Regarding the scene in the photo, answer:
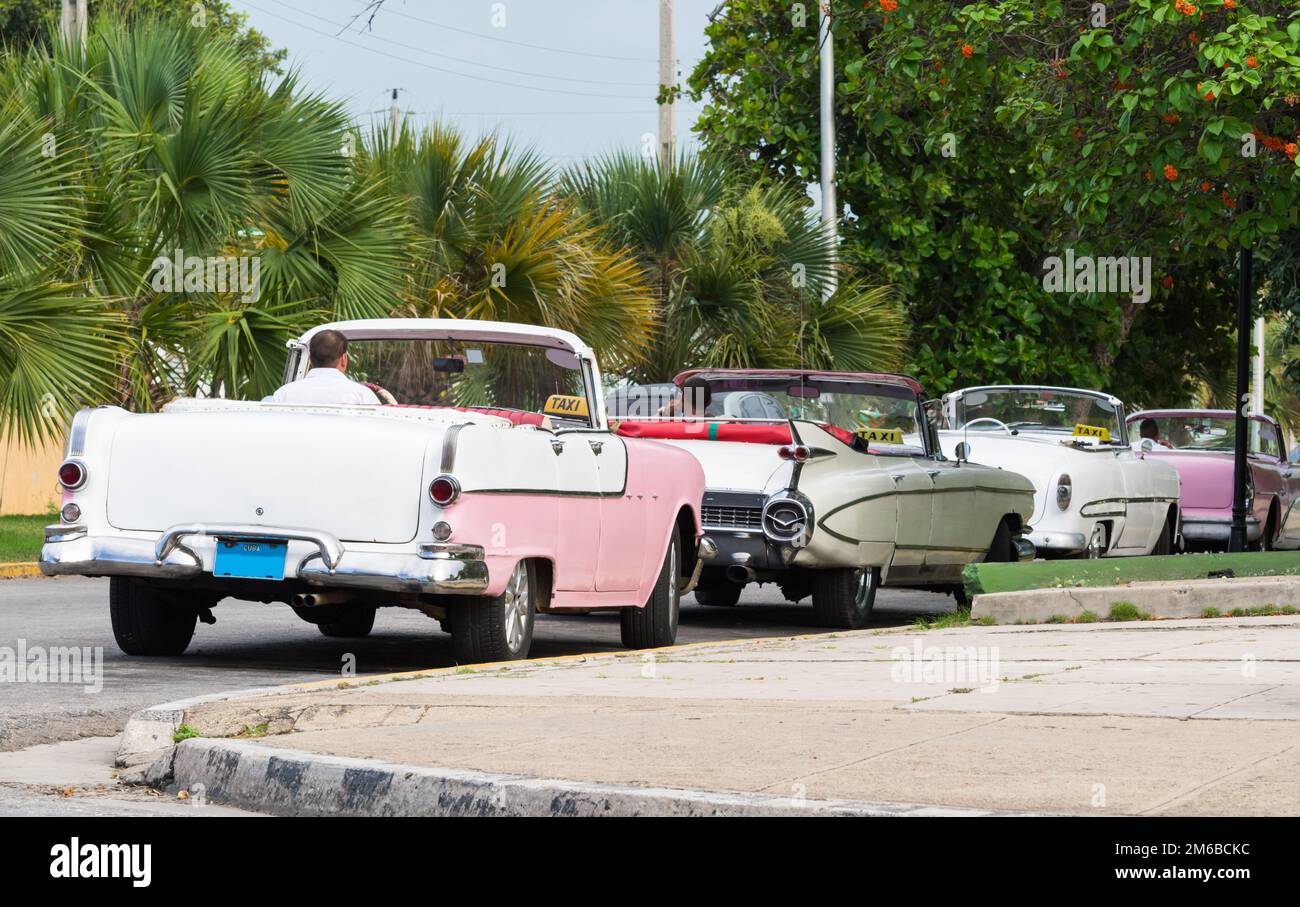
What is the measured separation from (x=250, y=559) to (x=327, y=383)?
4.60 feet

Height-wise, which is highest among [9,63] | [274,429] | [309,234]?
[9,63]

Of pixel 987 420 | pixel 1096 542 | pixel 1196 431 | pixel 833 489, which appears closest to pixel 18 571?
pixel 833 489

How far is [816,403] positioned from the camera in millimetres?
13719

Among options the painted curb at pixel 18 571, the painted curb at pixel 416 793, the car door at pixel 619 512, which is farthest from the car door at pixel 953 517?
the painted curb at pixel 18 571

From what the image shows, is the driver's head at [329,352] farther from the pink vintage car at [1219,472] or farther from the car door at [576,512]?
the pink vintage car at [1219,472]

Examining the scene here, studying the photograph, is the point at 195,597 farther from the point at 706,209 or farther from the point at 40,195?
the point at 706,209

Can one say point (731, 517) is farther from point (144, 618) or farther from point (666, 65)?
point (666, 65)

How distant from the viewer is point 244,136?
17.5 m

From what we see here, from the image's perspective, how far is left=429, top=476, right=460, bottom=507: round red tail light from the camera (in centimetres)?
854

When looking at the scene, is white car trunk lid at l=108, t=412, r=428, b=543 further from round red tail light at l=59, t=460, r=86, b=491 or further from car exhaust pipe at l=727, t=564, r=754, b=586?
car exhaust pipe at l=727, t=564, r=754, b=586

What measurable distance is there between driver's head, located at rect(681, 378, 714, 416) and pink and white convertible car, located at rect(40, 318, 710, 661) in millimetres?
3631

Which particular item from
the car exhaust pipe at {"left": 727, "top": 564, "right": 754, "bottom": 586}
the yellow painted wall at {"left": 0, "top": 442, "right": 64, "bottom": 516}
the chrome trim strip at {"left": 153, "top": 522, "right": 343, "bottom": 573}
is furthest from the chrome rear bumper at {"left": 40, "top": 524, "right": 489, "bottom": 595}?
the yellow painted wall at {"left": 0, "top": 442, "right": 64, "bottom": 516}
